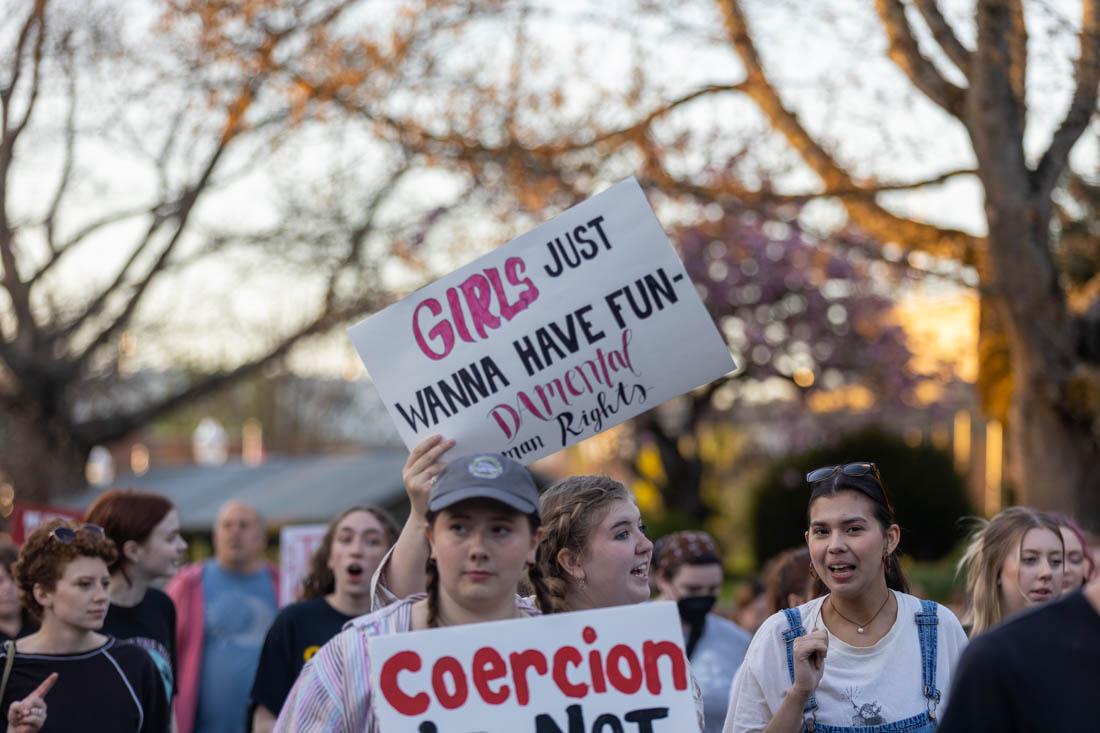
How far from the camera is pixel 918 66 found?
9.87 metres

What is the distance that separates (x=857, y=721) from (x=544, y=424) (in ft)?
3.95

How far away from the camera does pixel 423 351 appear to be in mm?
4441

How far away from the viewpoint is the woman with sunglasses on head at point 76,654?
16.3 ft

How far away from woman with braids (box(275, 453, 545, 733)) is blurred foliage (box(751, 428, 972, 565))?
62.4 feet

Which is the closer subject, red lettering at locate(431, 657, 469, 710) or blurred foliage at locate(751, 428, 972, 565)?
red lettering at locate(431, 657, 469, 710)

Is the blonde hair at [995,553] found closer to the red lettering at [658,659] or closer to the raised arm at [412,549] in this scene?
the red lettering at [658,659]

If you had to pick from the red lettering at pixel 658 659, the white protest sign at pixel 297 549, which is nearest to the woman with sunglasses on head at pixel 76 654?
the red lettering at pixel 658 659

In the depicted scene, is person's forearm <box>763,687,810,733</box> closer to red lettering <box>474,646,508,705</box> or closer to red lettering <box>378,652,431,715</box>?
red lettering <box>474,646,508,705</box>

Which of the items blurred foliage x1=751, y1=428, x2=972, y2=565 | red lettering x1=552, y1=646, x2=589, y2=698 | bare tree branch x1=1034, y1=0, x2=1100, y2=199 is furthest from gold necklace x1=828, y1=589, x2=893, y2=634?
blurred foliage x1=751, y1=428, x2=972, y2=565

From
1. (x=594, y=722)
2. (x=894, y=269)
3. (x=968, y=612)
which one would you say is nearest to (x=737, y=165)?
(x=894, y=269)

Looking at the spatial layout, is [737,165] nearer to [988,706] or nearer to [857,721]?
[857,721]

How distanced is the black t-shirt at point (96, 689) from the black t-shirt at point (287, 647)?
0.78m

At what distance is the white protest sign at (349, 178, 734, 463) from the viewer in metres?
4.38

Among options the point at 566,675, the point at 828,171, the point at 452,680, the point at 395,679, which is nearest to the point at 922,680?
the point at 566,675
